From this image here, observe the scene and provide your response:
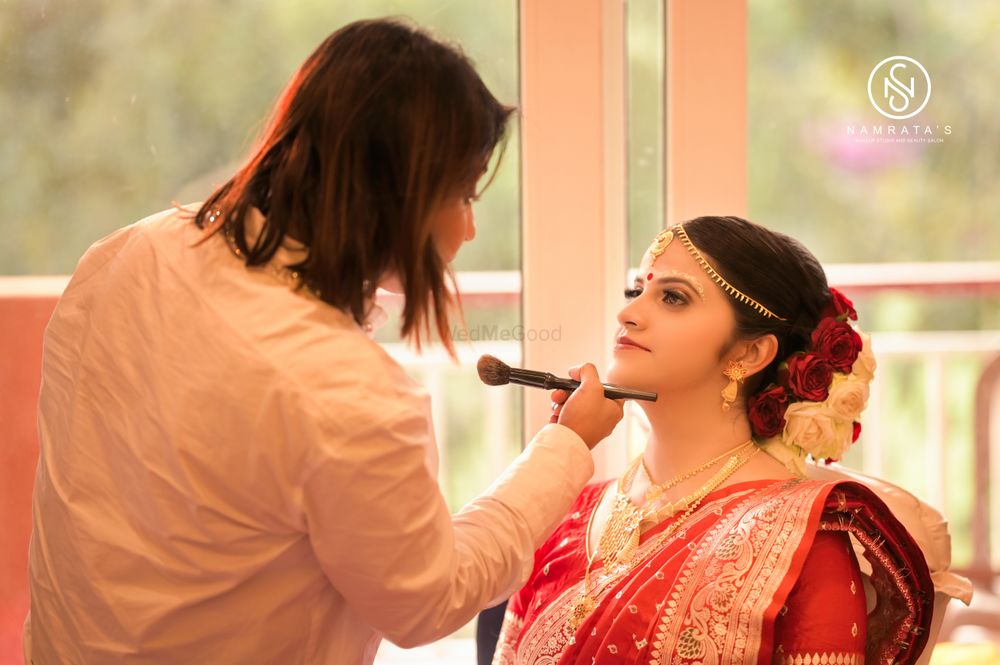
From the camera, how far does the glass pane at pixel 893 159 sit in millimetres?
1889

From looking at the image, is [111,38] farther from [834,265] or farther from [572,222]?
[834,265]

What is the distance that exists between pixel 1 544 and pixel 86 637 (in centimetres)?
107

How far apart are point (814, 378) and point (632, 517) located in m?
0.37

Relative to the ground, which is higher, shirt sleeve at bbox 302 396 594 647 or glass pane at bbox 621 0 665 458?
glass pane at bbox 621 0 665 458

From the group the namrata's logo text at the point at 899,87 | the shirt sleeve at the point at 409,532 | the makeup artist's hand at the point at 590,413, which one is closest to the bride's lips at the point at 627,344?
the makeup artist's hand at the point at 590,413

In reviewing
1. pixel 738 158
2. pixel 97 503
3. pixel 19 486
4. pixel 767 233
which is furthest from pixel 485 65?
pixel 19 486

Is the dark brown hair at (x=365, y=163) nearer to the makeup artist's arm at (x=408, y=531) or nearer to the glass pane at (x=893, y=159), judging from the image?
the makeup artist's arm at (x=408, y=531)

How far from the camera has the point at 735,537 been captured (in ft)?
4.37

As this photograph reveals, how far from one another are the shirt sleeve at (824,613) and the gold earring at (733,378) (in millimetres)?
257

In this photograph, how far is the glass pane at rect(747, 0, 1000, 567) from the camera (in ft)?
6.20

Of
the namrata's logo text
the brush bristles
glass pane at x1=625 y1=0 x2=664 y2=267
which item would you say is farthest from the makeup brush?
the namrata's logo text

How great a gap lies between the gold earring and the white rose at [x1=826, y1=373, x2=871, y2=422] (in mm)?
136

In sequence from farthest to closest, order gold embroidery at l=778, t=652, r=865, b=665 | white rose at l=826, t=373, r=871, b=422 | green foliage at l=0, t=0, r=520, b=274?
green foliage at l=0, t=0, r=520, b=274 < white rose at l=826, t=373, r=871, b=422 < gold embroidery at l=778, t=652, r=865, b=665

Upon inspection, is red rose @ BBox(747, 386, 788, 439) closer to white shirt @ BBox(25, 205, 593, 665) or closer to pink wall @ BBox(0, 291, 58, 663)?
white shirt @ BBox(25, 205, 593, 665)
